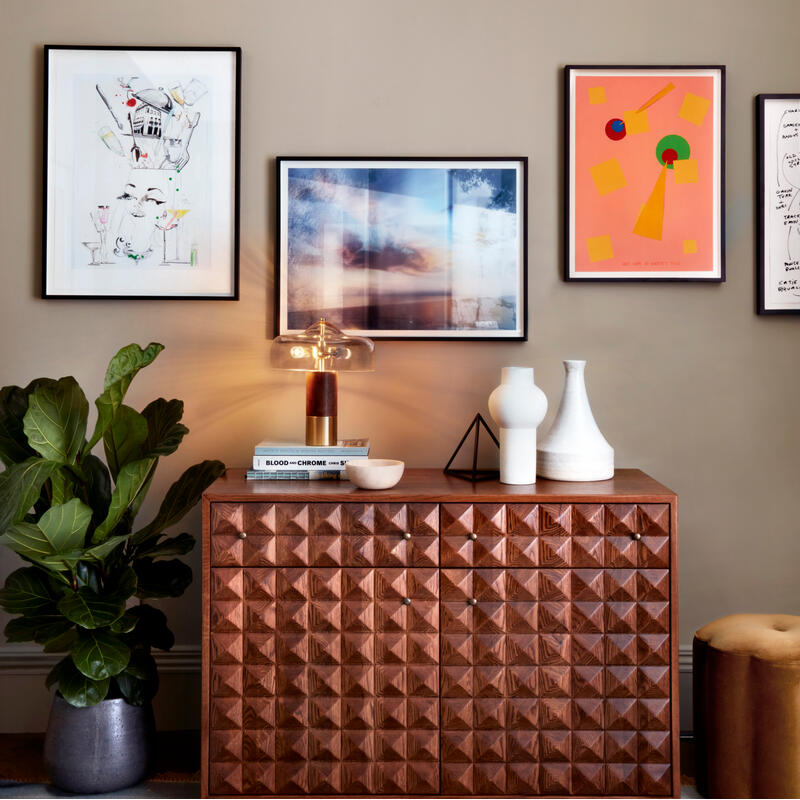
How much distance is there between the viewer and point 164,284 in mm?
2301

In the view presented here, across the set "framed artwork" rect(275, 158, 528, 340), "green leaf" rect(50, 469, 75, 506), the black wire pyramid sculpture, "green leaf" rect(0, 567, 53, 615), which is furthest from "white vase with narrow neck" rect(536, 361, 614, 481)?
"green leaf" rect(0, 567, 53, 615)

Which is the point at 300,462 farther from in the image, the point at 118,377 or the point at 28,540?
the point at 28,540

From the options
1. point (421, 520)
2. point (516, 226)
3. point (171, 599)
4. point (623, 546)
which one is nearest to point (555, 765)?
point (623, 546)

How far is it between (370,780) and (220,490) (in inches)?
33.0

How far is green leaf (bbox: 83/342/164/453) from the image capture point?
6.03ft

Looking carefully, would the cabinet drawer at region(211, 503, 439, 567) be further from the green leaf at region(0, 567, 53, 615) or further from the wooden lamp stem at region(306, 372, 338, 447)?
the green leaf at region(0, 567, 53, 615)

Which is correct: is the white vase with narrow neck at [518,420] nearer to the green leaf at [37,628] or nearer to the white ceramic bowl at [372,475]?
the white ceramic bowl at [372,475]

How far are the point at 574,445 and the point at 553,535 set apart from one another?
0.30 metres

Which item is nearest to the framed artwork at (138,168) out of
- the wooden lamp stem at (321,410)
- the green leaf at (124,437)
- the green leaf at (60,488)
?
the wooden lamp stem at (321,410)

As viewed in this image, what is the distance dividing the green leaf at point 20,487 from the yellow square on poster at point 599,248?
5.46 feet

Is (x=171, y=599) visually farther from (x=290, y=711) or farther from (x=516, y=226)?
(x=516, y=226)

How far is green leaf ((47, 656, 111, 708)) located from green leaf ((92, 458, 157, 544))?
0.35 m

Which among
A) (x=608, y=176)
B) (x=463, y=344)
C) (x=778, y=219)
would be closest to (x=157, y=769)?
(x=463, y=344)

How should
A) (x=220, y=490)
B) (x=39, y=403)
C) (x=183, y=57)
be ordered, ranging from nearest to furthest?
(x=39, y=403), (x=220, y=490), (x=183, y=57)
